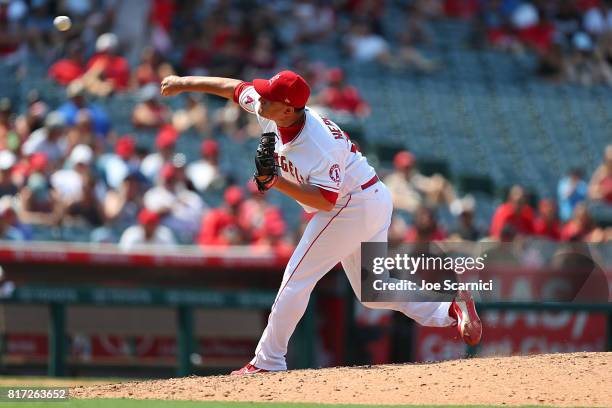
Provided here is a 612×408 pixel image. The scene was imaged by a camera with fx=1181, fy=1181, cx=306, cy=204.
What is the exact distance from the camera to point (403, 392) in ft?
20.5

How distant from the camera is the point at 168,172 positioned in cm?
1129

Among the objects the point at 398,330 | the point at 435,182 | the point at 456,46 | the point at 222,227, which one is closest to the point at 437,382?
the point at 398,330

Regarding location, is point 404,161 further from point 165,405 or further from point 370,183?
point 165,405

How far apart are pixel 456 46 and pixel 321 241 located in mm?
11288

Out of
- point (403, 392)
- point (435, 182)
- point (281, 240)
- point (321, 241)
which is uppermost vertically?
point (435, 182)

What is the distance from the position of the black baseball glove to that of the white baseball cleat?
4.94 ft

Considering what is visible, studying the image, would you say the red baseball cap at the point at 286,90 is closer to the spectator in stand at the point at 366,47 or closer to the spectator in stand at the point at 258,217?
the spectator in stand at the point at 258,217

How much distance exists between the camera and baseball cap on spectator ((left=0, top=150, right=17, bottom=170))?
11.0 meters

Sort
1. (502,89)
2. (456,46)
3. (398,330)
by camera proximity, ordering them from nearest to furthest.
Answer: (398,330) < (502,89) < (456,46)

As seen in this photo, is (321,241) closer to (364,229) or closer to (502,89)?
(364,229)

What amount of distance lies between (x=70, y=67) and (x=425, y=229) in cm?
493

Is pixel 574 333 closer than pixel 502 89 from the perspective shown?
Yes

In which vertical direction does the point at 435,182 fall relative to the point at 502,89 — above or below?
below

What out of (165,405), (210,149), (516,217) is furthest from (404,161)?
(165,405)
